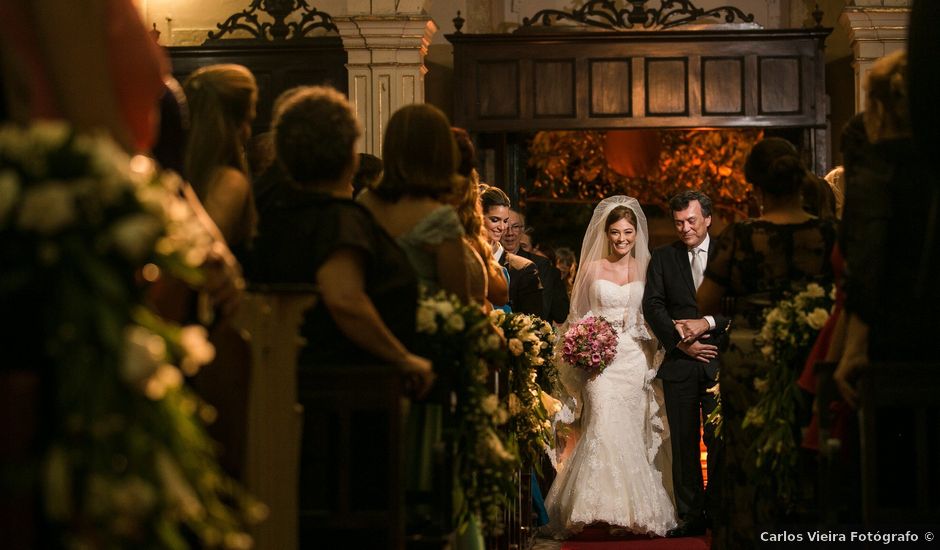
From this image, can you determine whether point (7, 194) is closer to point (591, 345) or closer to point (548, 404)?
point (548, 404)

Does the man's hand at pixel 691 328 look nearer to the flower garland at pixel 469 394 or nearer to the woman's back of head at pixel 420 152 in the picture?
the flower garland at pixel 469 394

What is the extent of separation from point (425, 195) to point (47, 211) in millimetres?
2964

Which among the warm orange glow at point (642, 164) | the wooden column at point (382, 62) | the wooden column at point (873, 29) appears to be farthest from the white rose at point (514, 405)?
the warm orange glow at point (642, 164)

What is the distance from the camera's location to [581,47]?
12.5 meters

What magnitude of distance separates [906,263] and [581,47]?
8631 millimetres

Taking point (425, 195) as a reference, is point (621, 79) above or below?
above

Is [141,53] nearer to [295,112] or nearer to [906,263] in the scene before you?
[295,112]

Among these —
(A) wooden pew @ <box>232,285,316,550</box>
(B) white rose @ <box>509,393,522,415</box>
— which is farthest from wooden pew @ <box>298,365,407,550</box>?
(B) white rose @ <box>509,393,522,415</box>

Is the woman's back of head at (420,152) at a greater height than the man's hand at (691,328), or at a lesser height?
greater

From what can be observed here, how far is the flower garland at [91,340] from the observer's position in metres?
2.14

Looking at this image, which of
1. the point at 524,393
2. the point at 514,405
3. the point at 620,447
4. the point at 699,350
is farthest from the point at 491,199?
the point at 514,405

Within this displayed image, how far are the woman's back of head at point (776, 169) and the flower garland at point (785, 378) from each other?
21.6 inches

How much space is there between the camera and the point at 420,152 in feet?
16.4

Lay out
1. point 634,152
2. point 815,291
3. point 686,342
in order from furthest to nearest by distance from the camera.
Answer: point 634,152
point 686,342
point 815,291
